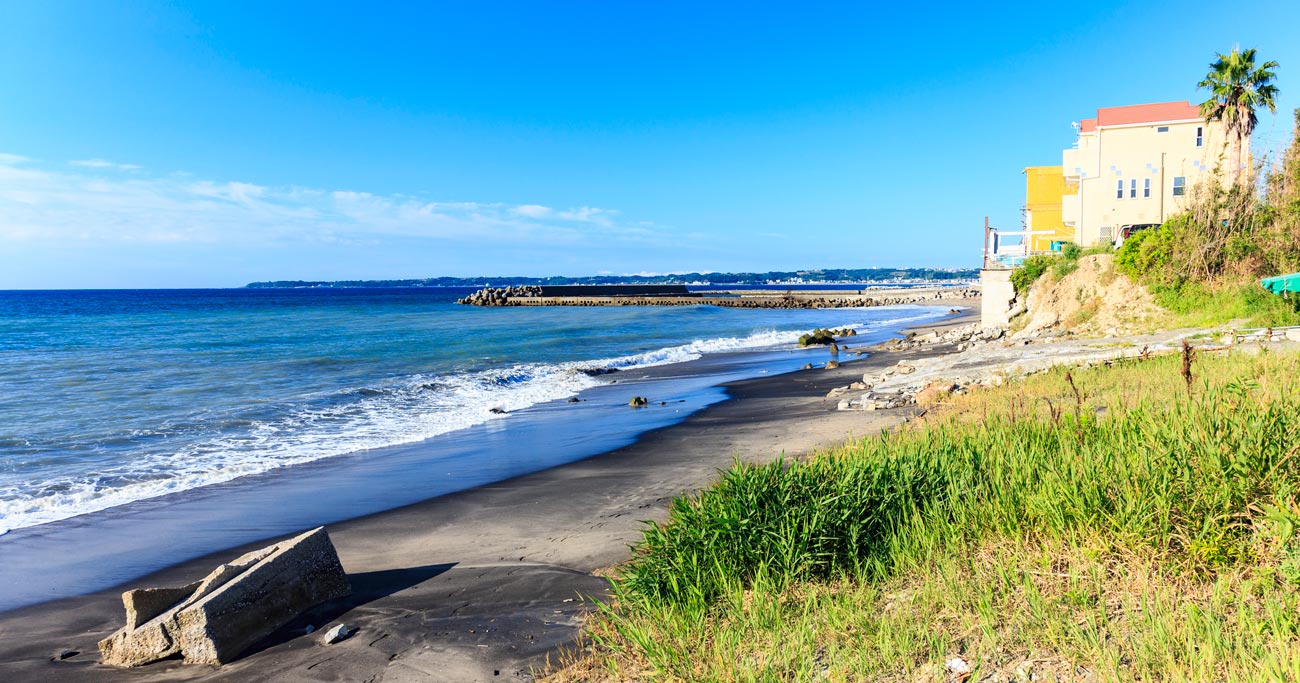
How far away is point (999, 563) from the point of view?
15.1ft

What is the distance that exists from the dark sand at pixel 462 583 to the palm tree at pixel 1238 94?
29.8 m

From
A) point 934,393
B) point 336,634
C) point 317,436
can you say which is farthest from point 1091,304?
point 336,634

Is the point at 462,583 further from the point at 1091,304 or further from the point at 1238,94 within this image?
the point at 1238,94

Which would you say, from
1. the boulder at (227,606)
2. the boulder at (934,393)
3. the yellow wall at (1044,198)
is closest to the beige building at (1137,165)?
the yellow wall at (1044,198)

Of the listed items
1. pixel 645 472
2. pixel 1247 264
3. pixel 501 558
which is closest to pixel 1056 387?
pixel 645 472

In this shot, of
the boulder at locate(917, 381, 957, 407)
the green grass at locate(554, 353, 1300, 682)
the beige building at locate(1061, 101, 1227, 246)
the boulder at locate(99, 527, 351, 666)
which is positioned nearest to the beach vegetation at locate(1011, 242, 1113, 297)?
the beige building at locate(1061, 101, 1227, 246)

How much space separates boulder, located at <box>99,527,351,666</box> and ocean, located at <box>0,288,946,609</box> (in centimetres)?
284

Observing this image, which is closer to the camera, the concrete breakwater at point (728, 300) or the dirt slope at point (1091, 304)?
the dirt slope at point (1091, 304)

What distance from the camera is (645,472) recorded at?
11.8 metres

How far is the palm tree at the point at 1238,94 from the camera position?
30.7 meters

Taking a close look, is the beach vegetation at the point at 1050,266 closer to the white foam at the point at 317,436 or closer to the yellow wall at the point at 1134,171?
the yellow wall at the point at 1134,171

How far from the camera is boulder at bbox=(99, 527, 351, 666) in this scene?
5.85 m

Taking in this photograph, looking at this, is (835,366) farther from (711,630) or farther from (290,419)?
(711,630)

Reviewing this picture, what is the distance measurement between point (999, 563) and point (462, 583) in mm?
5029
